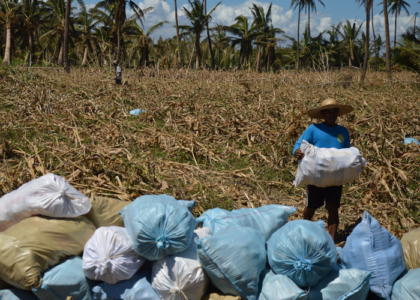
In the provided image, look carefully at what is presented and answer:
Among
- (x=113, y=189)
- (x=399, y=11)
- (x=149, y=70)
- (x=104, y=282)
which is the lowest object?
(x=104, y=282)

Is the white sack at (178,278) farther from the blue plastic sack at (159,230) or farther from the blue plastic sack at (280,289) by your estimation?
the blue plastic sack at (280,289)

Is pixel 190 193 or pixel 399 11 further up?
pixel 399 11

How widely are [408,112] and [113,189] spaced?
6.22 metres

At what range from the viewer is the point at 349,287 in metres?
2.18

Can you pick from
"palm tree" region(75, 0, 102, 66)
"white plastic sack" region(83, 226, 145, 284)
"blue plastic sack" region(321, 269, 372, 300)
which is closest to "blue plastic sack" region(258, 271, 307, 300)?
"blue plastic sack" region(321, 269, 372, 300)

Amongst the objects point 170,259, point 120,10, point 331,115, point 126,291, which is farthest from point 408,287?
point 120,10

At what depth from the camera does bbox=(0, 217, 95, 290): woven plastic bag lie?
206 centimetres

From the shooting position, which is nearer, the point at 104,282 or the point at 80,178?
the point at 104,282

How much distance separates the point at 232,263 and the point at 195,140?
13.0ft

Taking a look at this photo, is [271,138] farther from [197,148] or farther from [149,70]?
[149,70]

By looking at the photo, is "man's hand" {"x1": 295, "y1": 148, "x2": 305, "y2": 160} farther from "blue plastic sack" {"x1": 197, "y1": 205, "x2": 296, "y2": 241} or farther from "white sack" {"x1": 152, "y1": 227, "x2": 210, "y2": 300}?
"white sack" {"x1": 152, "y1": 227, "x2": 210, "y2": 300}

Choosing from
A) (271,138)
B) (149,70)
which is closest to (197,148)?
(271,138)

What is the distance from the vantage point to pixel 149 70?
42.2 feet

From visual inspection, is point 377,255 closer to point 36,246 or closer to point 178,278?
point 178,278
